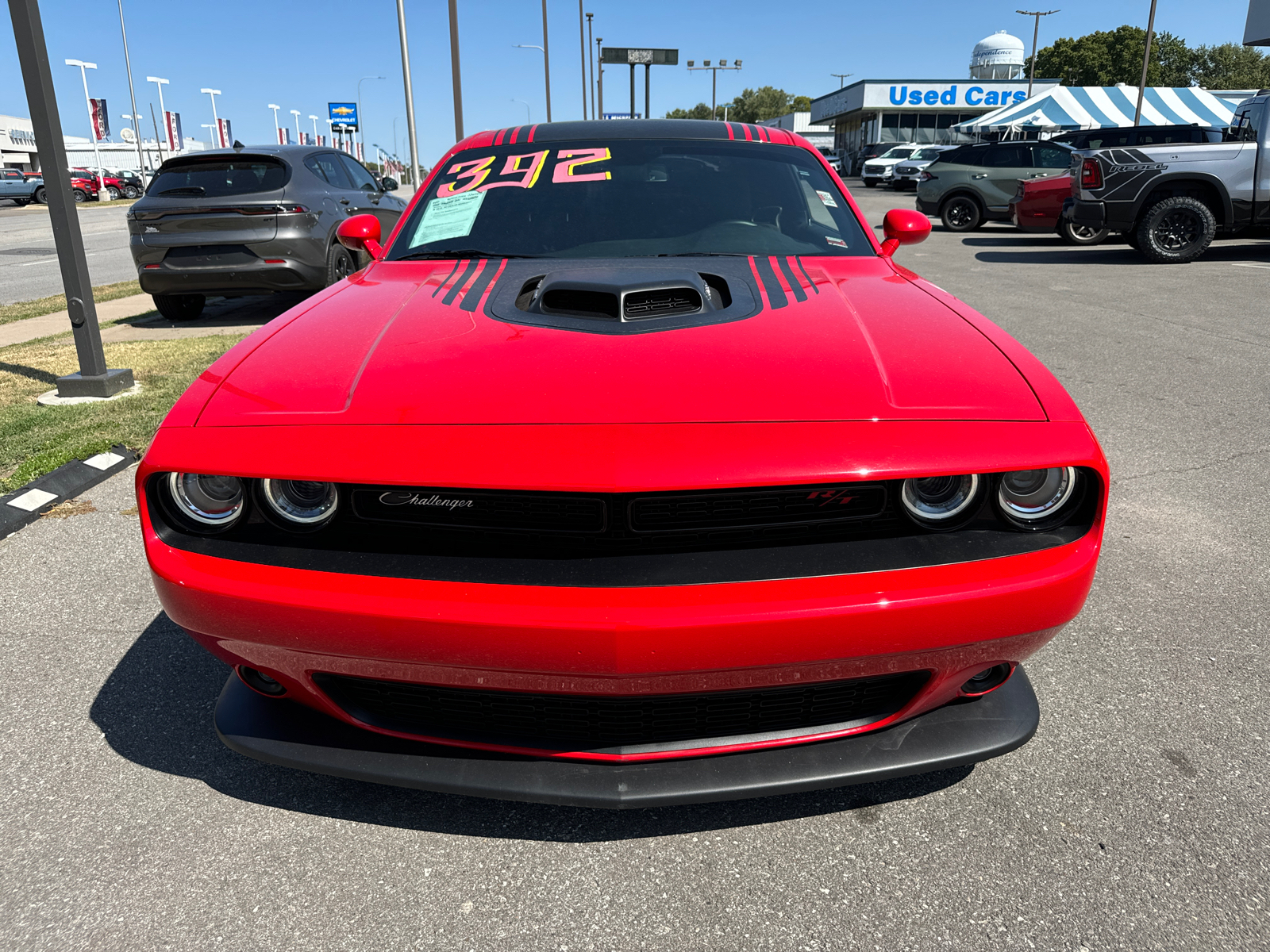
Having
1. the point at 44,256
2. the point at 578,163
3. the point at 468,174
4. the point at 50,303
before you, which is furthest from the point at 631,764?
the point at 44,256

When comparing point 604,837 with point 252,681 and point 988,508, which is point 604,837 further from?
point 988,508

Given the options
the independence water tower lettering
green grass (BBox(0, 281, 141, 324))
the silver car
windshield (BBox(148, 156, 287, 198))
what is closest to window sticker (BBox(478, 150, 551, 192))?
windshield (BBox(148, 156, 287, 198))

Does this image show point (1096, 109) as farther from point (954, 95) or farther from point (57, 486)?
point (57, 486)

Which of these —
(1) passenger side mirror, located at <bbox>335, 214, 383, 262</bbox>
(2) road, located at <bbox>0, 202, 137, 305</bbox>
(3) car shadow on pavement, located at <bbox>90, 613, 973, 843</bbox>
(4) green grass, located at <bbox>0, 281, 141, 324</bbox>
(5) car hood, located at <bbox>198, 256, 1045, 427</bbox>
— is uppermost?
(1) passenger side mirror, located at <bbox>335, 214, 383, 262</bbox>

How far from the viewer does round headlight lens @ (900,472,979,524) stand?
66.7 inches

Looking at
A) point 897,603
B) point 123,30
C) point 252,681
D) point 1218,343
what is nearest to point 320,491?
point 252,681

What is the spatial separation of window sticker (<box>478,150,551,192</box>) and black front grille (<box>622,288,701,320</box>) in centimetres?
110

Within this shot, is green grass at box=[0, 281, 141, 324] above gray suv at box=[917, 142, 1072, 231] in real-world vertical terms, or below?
below

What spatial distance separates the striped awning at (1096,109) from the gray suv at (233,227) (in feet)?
101

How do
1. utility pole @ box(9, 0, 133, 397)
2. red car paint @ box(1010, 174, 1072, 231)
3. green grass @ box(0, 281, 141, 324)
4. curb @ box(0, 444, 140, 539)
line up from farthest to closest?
1. red car paint @ box(1010, 174, 1072, 231)
2. green grass @ box(0, 281, 141, 324)
3. utility pole @ box(9, 0, 133, 397)
4. curb @ box(0, 444, 140, 539)

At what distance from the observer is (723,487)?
1.52 m

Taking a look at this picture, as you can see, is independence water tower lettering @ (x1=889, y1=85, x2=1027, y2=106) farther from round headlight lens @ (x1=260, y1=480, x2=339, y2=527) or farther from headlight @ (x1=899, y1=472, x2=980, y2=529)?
round headlight lens @ (x1=260, y1=480, x2=339, y2=527)

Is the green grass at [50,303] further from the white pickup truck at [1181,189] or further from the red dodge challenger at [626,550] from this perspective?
the white pickup truck at [1181,189]

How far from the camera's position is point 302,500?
5.70 feet
